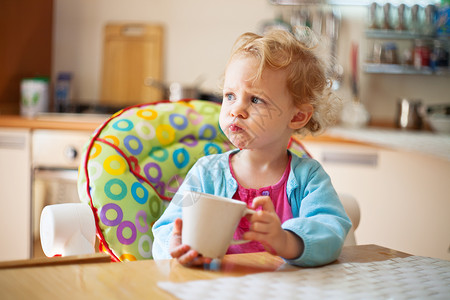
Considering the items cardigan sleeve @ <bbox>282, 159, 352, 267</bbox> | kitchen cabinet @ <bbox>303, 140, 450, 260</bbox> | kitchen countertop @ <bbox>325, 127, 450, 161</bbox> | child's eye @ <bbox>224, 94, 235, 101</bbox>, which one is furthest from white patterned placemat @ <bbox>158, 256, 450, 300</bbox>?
kitchen cabinet @ <bbox>303, 140, 450, 260</bbox>

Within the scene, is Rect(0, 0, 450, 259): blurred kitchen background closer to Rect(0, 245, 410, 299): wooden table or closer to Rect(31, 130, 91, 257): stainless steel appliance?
Rect(31, 130, 91, 257): stainless steel appliance

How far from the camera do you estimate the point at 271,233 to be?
79cm

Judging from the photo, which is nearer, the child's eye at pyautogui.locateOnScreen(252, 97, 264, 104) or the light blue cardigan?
the light blue cardigan

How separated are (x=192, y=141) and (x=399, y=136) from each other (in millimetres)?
1424

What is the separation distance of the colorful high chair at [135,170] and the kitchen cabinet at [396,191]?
1167mm

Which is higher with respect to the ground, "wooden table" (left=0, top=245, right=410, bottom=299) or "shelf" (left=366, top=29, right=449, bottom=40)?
"shelf" (left=366, top=29, right=449, bottom=40)

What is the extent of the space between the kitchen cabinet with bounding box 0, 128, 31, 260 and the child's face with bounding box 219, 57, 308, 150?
6.06ft

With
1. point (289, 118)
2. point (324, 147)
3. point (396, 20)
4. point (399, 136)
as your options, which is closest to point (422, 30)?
point (396, 20)

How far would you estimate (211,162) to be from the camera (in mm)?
1107

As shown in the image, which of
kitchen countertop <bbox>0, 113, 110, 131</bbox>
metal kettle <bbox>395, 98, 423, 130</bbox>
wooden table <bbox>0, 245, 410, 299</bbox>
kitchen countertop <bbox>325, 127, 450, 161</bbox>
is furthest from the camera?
metal kettle <bbox>395, 98, 423, 130</bbox>

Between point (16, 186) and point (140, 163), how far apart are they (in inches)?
60.9

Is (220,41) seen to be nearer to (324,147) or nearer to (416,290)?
(324,147)

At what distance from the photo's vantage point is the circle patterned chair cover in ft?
3.82

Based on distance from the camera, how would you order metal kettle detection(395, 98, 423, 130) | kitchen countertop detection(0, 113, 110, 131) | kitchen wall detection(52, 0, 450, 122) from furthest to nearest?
kitchen wall detection(52, 0, 450, 122), metal kettle detection(395, 98, 423, 130), kitchen countertop detection(0, 113, 110, 131)
